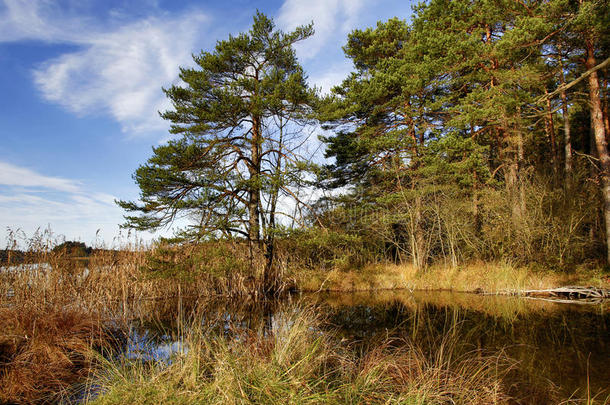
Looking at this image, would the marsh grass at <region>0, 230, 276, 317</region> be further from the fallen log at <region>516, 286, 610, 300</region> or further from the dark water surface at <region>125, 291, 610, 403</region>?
the fallen log at <region>516, 286, 610, 300</region>

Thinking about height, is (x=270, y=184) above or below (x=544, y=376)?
above

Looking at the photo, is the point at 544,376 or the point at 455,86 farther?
the point at 455,86

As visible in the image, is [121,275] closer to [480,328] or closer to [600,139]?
[480,328]

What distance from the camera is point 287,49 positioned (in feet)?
42.4

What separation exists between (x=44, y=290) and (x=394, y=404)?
7047mm

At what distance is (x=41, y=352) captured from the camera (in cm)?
498

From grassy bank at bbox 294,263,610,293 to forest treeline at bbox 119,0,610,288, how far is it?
656mm

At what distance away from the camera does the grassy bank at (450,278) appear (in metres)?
10.7

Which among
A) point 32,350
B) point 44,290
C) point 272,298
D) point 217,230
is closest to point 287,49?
point 217,230

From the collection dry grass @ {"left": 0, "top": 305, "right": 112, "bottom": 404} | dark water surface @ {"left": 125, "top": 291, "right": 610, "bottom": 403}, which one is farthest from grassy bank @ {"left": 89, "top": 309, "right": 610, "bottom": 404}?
dry grass @ {"left": 0, "top": 305, "right": 112, "bottom": 404}

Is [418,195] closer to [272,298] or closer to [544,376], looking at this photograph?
[272,298]

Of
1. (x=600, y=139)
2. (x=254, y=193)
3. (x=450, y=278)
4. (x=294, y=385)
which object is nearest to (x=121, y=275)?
(x=254, y=193)

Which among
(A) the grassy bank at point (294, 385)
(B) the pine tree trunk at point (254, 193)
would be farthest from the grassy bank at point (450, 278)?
(A) the grassy bank at point (294, 385)

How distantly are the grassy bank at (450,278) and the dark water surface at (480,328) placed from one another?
0.82 m
